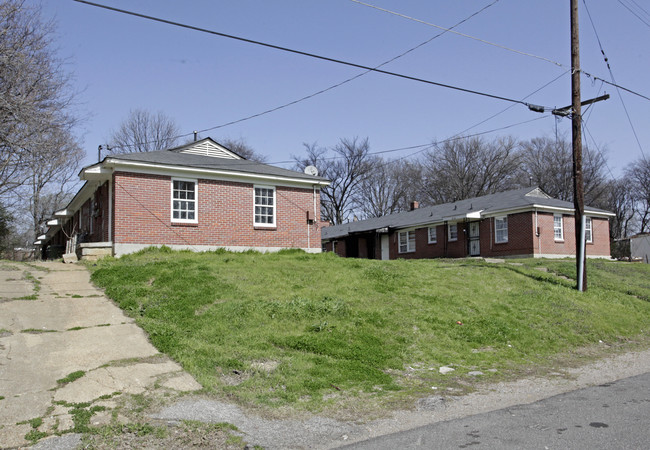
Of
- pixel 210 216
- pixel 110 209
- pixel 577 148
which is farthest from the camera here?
pixel 210 216

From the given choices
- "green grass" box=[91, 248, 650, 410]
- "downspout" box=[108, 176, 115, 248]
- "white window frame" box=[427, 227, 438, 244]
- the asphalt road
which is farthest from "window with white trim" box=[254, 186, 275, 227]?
"white window frame" box=[427, 227, 438, 244]

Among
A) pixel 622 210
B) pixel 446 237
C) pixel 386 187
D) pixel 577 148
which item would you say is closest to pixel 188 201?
pixel 577 148

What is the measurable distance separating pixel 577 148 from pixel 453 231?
1713 centimetres

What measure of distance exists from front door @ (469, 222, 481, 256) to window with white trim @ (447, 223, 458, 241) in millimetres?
911

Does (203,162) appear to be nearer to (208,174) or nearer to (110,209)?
(208,174)

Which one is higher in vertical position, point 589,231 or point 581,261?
point 589,231

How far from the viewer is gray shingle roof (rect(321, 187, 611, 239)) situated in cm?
2864

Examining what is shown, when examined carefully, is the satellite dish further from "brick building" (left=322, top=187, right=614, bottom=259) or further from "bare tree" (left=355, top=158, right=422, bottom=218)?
"bare tree" (left=355, top=158, right=422, bottom=218)

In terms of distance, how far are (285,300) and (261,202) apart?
10.2 metres

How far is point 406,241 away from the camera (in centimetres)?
3525

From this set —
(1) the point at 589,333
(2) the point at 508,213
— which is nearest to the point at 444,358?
(1) the point at 589,333

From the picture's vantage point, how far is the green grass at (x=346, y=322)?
720 cm

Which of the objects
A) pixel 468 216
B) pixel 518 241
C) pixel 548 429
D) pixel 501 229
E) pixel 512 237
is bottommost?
pixel 548 429

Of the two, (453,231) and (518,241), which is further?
(453,231)
